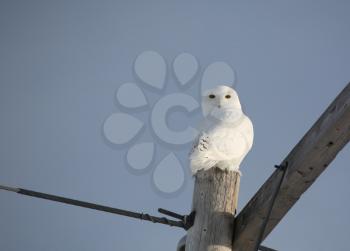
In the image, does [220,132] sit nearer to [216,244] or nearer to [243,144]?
[243,144]

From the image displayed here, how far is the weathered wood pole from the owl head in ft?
2.09

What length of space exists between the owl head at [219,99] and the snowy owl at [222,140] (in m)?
0.04

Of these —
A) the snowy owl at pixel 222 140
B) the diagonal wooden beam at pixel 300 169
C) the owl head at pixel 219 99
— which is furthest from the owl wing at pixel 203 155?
the owl head at pixel 219 99

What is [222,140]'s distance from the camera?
2.24 metres

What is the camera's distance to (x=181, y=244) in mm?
2174

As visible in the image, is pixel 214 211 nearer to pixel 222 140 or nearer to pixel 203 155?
pixel 203 155

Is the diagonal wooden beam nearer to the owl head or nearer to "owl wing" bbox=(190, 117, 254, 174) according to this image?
"owl wing" bbox=(190, 117, 254, 174)

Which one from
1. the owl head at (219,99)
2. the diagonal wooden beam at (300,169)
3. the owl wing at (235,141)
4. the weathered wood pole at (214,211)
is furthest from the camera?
the owl head at (219,99)

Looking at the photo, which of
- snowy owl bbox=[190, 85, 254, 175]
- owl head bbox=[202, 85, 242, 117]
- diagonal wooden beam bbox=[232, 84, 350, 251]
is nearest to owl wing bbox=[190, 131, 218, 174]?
snowy owl bbox=[190, 85, 254, 175]

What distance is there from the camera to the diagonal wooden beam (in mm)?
1626

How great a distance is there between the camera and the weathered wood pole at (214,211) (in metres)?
2.03

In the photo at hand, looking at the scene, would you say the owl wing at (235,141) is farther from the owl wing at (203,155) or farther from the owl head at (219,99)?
the owl head at (219,99)

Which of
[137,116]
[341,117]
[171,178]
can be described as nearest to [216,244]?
[341,117]

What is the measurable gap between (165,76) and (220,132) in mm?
1717
